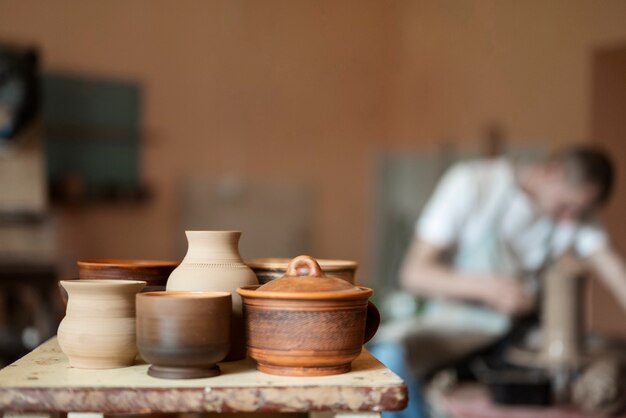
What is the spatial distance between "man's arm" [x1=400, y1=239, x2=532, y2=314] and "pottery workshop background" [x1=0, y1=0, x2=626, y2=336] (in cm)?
239

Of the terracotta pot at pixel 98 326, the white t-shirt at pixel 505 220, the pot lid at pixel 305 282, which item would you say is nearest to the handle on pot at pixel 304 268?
the pot lid at pixel 305 282

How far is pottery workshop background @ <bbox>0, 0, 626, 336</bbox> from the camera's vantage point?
5.62m

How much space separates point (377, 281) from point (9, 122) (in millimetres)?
3562

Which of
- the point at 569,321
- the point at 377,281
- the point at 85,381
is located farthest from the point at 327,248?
the point at 85,381

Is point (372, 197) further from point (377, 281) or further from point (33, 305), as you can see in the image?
point (33, 305)

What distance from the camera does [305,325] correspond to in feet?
3.74

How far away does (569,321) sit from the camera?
2631 mm

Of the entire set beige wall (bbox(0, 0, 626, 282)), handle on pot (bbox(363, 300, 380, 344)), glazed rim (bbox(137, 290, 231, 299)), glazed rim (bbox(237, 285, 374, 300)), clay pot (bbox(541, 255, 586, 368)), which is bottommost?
clay pot (bbox(541, 255, 586, 368))

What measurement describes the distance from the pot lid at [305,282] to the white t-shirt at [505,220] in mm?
2168

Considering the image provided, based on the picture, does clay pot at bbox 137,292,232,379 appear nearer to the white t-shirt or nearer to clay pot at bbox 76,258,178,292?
clay pot at bbox 76,258,178,292

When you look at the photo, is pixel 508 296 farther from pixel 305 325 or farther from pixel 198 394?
pixel 198 394

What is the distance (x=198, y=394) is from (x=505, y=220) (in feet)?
7.92

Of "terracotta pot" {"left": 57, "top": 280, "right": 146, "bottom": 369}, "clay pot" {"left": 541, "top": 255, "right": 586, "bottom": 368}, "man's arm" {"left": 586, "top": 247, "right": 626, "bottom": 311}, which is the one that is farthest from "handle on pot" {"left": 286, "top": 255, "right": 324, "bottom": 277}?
"man's arm" {"left": 586, "top": 247, "right": 626, "bottom": 311}

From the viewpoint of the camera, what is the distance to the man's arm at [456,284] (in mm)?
3029
